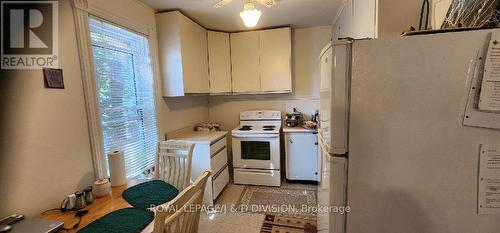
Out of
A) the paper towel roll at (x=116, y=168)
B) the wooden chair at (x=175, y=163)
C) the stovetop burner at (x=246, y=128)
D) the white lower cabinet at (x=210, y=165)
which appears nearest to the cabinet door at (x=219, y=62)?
the stovetop burner at (x=246, y=128)

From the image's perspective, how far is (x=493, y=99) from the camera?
782 millimetres

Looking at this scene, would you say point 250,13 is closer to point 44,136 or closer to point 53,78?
point 53,78

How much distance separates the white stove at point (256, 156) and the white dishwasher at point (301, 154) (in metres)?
0.19

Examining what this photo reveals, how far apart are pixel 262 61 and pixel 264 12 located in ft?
2.52

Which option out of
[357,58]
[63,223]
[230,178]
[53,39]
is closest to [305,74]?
[230,178]

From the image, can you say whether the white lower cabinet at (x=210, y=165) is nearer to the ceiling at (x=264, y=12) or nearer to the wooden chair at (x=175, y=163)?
the wooden chair at (x=175, y=163)

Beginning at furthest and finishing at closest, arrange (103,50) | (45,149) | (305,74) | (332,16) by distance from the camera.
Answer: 1. (305,74)
2. (332,16)
3. (103,50)
4. (45,149)

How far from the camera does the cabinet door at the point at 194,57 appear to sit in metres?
2.52

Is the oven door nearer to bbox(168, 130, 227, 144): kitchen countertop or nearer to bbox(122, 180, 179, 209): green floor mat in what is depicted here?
bbox(168, 130, 227, 144): kitchen countertop

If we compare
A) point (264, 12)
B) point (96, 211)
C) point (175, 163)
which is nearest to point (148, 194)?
point (96, 211)

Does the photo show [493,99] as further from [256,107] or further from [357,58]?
[256,107]

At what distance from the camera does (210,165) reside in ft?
8.26

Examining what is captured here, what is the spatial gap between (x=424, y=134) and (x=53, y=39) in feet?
7.10

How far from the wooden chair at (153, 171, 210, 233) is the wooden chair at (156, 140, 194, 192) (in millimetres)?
754
